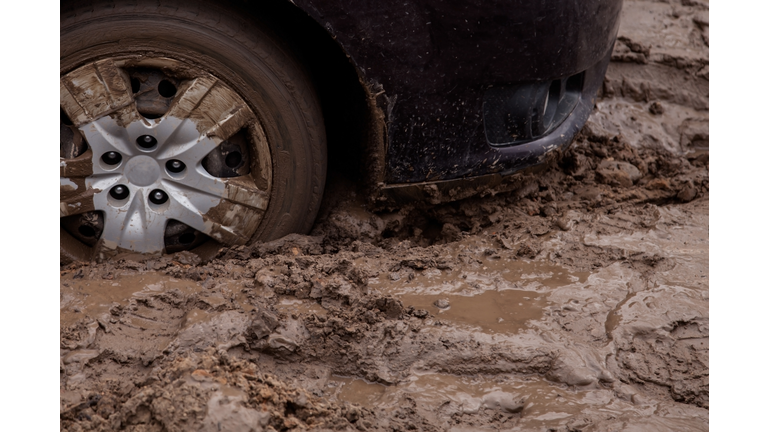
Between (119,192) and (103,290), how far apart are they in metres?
0.41

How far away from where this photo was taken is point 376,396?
75.2 inches

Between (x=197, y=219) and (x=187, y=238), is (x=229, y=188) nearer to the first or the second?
(x=197, y=219)

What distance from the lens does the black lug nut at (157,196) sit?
242cm

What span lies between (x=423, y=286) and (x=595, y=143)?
1.92m

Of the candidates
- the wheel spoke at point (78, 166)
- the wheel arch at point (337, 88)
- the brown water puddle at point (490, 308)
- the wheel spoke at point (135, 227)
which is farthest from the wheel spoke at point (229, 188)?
the brown water puddle at point (490, 308)

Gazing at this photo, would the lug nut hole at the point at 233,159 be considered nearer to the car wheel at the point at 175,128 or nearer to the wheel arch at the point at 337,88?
the car wheel at the point at 175,128

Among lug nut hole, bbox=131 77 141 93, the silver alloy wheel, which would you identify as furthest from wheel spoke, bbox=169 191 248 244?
lug nut hole, bbox=131 77 141 93

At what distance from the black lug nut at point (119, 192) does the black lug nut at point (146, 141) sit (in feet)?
0.61

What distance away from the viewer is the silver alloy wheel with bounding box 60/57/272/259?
227cm

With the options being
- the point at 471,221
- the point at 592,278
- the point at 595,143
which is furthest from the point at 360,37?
the point at 595,143

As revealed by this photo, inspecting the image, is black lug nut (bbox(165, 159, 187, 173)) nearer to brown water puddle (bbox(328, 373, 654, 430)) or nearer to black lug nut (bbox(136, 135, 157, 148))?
black lug nut (bbox(136, 135, 157, 148))

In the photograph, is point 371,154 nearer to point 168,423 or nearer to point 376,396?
point 376,396

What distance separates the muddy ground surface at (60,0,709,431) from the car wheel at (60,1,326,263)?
0.16 metres

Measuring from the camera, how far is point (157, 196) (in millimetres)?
Answer: 2426
